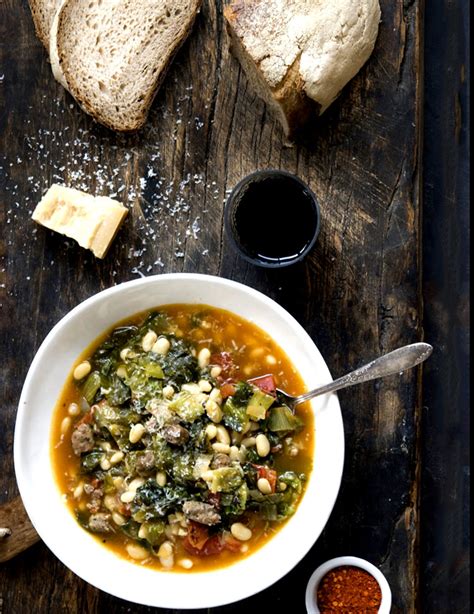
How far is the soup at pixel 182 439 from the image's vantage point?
9.76ft

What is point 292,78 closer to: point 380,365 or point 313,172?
point 313,172

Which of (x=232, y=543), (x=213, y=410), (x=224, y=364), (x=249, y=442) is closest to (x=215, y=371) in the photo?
(x=224, y=364)

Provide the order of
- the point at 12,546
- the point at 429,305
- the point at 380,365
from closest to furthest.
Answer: the point at 380,365, the point at 12,546, the point at 429,305

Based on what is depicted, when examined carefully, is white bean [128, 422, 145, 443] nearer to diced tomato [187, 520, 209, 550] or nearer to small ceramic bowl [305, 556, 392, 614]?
diced tomato [187, 520, 209, 550]

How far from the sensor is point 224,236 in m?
3.38

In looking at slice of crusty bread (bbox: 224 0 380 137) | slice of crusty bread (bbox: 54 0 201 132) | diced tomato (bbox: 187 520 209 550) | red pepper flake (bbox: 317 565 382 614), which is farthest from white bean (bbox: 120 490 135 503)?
slice of crusty bread (bbox: 224 0 380 137)

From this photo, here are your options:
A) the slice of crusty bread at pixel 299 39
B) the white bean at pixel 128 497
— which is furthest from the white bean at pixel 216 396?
the slice of crusty bread at pixel 299 39

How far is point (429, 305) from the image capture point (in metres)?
3.80

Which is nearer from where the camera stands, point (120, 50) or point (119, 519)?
point (119, 519)

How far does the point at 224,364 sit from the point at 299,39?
1.30 meters

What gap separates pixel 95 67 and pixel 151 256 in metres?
0.84

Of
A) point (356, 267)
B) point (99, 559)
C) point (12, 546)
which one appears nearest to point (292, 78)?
point (356, 267)

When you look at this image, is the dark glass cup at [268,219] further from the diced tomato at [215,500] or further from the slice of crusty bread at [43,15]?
the slice of crusty bread at [43,15]

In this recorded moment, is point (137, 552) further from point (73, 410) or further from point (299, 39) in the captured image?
point (299, 39)
